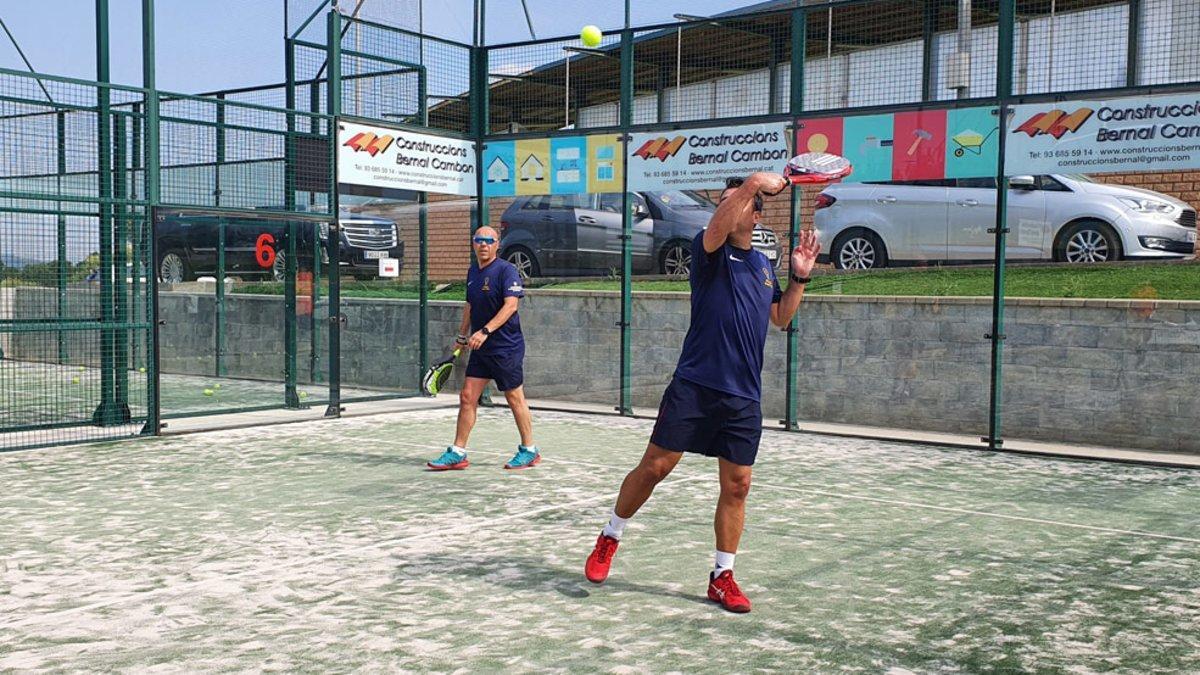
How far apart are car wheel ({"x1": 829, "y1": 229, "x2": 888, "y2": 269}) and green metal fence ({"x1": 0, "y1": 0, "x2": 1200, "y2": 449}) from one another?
22.5 inches

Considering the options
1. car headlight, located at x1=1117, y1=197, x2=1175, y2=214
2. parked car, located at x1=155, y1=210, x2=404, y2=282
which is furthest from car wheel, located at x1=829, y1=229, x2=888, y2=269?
parked car, located at x1=155, y1=210, x2=404, y2=282

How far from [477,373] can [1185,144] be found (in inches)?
239

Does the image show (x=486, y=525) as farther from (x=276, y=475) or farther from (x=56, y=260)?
(x=56, y=260)

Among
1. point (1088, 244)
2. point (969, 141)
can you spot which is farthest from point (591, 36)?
point (1088, 244)

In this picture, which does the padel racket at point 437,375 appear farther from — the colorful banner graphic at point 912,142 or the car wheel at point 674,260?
the colorful banner graphic at point 912,142

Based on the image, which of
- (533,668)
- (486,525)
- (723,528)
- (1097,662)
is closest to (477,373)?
(486,525)

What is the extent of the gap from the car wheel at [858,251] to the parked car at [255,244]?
5.02 m

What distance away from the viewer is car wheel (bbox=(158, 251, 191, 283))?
15.4 m

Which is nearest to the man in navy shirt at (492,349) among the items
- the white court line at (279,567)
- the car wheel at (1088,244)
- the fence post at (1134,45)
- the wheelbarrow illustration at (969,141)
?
the white court line at (279,567)

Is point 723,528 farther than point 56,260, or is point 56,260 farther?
point 56,260

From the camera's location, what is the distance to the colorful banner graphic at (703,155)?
40.2 ft

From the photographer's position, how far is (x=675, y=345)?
13.2 metres

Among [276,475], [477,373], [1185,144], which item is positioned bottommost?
[276,475]

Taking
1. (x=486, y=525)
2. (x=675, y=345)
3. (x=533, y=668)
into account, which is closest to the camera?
(x=533, y=668)
